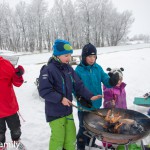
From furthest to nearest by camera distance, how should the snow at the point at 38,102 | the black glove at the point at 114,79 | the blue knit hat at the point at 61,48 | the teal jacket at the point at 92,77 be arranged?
the snow at the point at 38,102 < the teal jacket at the point at 92,77 < the black glove at the point at 114,79 < the blue knit hat at the point at 61,48

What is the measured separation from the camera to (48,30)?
4628cm

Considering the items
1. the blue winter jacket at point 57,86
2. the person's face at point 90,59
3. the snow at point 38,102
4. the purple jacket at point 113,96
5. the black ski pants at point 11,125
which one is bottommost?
the snow at point 38,102

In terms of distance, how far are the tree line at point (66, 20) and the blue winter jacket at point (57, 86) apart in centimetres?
3891

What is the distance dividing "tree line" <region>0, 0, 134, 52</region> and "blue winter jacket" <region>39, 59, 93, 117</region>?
38909 mm

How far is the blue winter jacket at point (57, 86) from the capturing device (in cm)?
254

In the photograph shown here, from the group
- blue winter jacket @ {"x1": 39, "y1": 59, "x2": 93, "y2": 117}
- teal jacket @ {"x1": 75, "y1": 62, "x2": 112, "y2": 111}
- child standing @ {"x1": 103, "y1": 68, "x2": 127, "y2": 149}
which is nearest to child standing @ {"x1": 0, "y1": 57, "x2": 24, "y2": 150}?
blue winter jacket @ {"x1": 39, "y1": 59, "x2": 93, "y2": 117}

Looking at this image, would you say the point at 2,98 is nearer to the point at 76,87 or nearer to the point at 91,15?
the point at 76,87

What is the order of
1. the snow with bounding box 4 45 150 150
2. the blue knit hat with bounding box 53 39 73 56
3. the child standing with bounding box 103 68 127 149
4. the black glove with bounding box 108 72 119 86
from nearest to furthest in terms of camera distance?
1. the blue knit hat with bounding box 53 39 73 56
2. the black glove with bounding box 108 72 119 86
3. the child standing with bounding box 103 68 127 149
4. the snow with bounding box 4 45 150 150

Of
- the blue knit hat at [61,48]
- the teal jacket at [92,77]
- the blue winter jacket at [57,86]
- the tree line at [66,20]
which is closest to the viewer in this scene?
the blue winter jacket at [57,86]

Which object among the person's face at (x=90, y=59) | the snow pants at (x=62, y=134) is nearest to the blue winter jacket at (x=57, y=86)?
the snow pants at (x=62, y=134)

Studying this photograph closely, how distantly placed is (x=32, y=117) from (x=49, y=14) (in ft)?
138

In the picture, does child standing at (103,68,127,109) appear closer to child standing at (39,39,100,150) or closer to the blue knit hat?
child standing at (39,39,100,150)

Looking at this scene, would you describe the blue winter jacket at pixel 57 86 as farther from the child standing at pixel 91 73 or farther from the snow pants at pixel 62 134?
the child standing at pixel 91 73

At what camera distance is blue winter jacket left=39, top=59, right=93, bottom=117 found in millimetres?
2539
